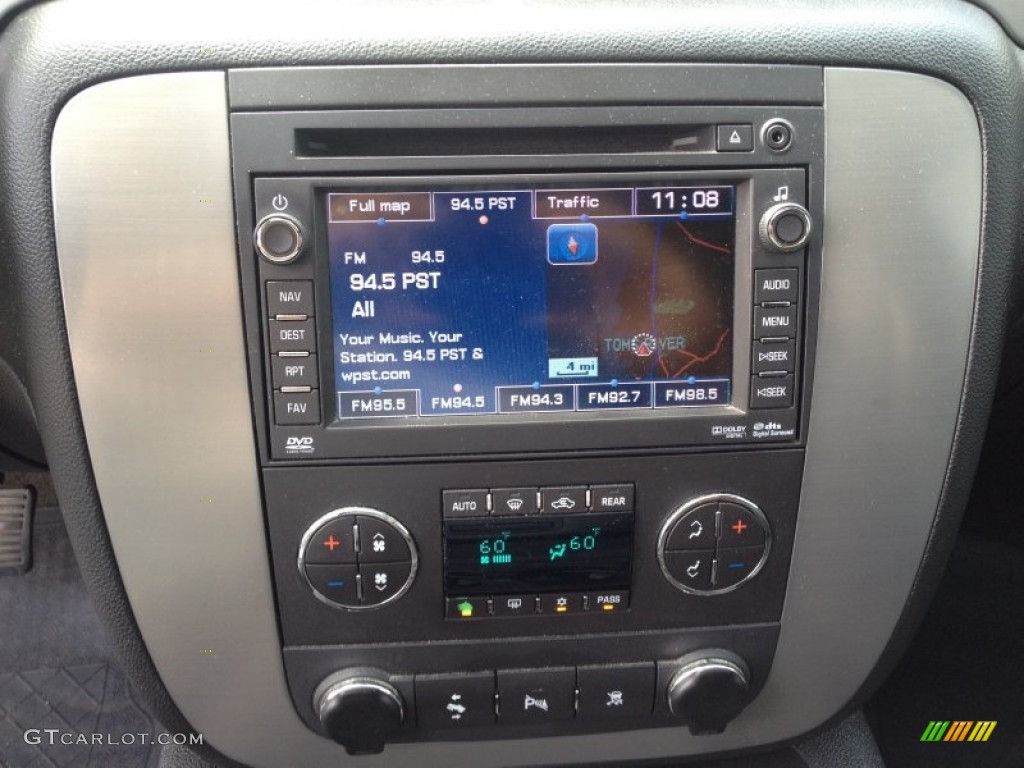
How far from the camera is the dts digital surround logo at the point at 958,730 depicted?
1.40 metres

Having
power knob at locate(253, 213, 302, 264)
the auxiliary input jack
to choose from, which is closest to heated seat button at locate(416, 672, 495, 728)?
power knob at locate(253, 213, 302, 264)

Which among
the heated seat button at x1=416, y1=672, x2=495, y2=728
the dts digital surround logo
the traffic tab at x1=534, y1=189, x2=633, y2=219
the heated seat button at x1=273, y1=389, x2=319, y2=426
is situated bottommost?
the dts digital surround logo

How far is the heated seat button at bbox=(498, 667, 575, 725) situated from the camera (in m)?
0.98

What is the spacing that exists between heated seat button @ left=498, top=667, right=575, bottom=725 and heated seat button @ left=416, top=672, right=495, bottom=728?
0.05 feet

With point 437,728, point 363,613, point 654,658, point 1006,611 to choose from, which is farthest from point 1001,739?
point 363,613

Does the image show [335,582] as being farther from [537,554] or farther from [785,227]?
[785,227]

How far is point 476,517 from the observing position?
0.91m

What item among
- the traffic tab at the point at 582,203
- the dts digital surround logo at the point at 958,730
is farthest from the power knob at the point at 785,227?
the dts digital surround logo at the point at 958,730

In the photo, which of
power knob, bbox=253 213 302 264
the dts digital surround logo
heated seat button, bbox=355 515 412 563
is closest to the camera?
power knob, bbox=253 213 302 264

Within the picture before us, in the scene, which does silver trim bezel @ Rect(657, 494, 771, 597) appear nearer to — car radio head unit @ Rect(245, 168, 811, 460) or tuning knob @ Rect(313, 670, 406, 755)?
car radio head unit @ Rect(245, 168, 811, 460)

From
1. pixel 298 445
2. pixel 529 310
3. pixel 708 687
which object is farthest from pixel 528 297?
pixel 708 687

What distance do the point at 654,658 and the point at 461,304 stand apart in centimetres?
45

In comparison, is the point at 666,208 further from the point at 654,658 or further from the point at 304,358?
the point at 654,658

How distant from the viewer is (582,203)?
2.73ft
